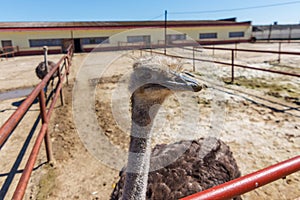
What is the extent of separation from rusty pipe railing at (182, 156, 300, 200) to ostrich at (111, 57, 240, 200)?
0.48 metres

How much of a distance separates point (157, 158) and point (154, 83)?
81 centimetres

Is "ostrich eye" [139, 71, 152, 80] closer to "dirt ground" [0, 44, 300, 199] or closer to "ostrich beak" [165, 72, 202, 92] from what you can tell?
"ostrich beak" [165, 72, 202, 92]

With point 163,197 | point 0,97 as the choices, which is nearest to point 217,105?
point 163,197

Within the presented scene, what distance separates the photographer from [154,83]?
1224mm

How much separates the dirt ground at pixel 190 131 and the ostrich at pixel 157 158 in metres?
0.61

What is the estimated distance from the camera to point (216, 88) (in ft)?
18.7

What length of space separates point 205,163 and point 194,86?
878 mm

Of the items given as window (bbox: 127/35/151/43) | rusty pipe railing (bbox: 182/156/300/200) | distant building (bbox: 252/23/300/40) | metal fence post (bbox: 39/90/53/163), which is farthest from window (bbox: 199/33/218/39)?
rusty pipe railing (bbox: 182/156/300/200)

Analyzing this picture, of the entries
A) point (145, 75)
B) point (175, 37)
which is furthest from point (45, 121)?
point (175, 37)

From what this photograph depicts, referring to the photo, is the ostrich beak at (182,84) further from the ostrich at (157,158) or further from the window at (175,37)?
the window at (175,37)

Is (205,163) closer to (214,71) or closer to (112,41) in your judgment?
(214,71)

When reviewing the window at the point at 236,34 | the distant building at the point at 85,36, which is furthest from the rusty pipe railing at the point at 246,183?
the window at the point at 236,34

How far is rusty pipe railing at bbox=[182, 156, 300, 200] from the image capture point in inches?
27.4

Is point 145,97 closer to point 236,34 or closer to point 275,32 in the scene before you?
point 236,34
